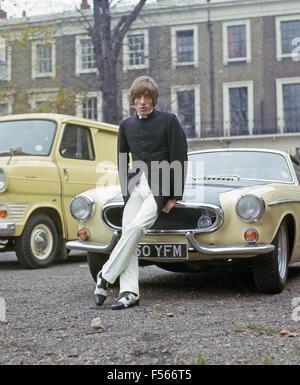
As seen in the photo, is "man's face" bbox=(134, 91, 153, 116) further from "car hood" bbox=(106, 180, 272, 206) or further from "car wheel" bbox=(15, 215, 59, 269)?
"car wheel" bbox=(15, 215, 59, 269)

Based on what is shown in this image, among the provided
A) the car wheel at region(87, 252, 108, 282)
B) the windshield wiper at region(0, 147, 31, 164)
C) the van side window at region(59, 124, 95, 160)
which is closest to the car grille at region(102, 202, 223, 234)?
the car wheel at region(87, 252, 108, 282)

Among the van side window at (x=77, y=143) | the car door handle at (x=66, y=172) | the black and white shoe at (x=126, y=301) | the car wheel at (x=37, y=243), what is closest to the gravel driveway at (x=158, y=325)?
the black and white shoe at (x=126, y=301)

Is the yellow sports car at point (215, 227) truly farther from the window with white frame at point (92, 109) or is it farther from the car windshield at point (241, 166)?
the window with white frame at point (92, 109)

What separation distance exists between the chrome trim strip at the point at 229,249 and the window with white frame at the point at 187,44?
27714mm

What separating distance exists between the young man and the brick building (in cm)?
2593

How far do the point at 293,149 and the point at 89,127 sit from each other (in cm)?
2330

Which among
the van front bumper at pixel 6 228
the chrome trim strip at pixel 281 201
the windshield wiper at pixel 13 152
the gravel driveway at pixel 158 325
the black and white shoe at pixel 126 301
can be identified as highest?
the windshield wiper at pixel 13 152

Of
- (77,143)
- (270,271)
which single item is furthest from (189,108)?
(270,271)

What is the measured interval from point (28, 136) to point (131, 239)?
14.2 feet

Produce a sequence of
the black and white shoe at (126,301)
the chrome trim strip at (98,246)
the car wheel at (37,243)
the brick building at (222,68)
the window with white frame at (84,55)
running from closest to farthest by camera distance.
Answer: the black and white shoe at (126,301), the chrome trim strip at (98,246), the car wheel at (37,243), the window with white frame at (84,55), the brick building at (222,68)

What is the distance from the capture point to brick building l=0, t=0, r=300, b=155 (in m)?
30.9

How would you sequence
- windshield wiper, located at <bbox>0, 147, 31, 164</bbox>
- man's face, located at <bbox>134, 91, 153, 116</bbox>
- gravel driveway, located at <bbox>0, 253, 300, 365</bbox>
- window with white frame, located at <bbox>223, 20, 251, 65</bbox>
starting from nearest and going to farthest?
1. gravel driveway, located at <bbox>0, 253, 300, 365</bbox>
2. man's face, located at <bbox>134, 91, 153, 116</bbox>
3. windshield wiper, located at <bbox>0, 147, 31, 164</bbox>
4. window with white frame, located at <bbox>223, 20, 251, 65</bbox>

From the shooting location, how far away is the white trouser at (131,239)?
15.2 ft

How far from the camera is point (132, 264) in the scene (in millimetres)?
4750
